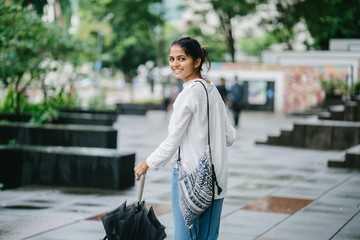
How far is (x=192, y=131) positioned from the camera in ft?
12.4

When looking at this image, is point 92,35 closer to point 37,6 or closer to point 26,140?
point 26,140

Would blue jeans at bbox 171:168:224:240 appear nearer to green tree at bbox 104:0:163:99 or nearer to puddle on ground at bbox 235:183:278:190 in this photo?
puddle on ground at bbox 235:183:278:190

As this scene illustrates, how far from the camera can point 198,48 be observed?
3.92 metres

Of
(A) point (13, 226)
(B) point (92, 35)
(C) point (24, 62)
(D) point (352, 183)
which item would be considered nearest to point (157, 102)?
(B) point (92, 35)

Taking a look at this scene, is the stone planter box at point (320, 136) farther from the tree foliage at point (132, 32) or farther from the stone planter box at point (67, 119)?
the tree foliage at point (132, 32)

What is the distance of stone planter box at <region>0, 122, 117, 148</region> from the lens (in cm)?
1230

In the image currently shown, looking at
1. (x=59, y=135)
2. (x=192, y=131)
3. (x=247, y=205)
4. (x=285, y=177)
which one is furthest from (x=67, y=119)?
(x=192, y=131)

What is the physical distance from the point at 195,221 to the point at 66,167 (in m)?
5.63

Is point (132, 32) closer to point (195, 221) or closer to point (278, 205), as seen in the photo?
point (278, 205)

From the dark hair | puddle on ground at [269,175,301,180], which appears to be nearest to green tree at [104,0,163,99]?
puddle on ground at [269,175,301,180]

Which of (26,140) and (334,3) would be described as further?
(26,140)

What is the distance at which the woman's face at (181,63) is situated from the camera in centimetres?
387

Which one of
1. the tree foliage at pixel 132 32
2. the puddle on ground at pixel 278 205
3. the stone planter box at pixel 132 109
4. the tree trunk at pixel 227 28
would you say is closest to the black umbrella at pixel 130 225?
the puddle on ground at pixel 278 205

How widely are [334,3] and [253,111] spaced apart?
3110 cm
